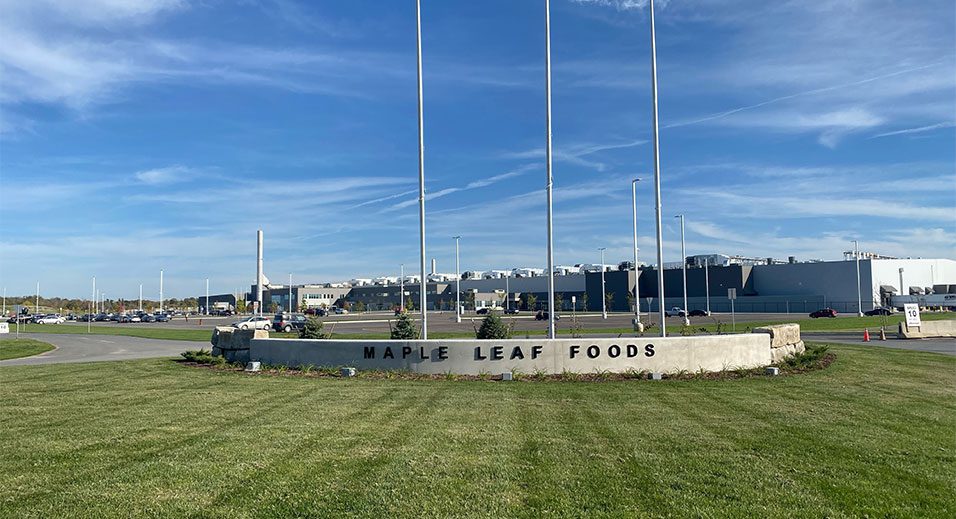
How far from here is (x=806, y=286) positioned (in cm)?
9369

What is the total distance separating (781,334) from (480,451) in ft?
47.8

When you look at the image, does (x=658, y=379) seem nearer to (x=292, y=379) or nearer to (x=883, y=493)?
(x=292, y=379)

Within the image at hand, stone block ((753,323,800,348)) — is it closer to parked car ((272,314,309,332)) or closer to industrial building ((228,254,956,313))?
parked car ((272,314,309,332))

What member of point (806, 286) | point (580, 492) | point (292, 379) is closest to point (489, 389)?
point (292, 379)

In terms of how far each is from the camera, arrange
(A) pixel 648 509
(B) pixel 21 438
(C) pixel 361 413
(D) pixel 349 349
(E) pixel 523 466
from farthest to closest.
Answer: (D) pixel 349 349 < (C) pixel 361 413 < (B) pixel 21 438 < (E) pixel 523 466 < (A) pixel 648 509

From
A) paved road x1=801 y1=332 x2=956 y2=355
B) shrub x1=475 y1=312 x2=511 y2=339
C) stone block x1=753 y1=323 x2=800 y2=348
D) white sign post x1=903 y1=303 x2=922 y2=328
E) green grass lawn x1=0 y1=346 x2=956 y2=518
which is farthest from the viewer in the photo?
white sign post x1=903 y1=303 x2=922 y2=328

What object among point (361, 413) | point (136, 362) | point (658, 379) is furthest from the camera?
point (136, 362)

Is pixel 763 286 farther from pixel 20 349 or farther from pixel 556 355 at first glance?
pixel 20 349

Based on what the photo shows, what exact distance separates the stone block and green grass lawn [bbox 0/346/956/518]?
4453 mm

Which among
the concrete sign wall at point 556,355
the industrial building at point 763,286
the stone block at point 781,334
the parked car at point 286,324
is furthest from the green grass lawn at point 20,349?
the industrial building at point 763,286

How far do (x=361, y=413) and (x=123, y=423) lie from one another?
368 centimetres

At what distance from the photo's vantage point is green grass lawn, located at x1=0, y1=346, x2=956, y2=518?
650 centimetres

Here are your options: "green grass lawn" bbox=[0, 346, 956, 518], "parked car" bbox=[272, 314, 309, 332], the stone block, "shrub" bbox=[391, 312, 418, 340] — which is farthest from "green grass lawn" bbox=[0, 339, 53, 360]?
the stone block

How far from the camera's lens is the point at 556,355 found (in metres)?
17.7
